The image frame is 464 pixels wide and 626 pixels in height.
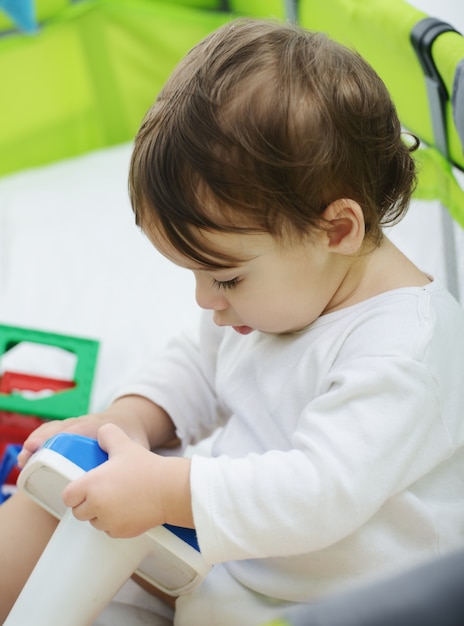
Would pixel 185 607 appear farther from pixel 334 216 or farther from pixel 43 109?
pixel 43 109

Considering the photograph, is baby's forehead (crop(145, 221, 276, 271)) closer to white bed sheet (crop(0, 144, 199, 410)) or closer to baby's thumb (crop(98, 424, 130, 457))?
baby's thumb (crop(98, 424, 130, 457))

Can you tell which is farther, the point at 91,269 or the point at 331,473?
the point at 91,269

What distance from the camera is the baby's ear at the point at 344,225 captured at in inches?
24.4

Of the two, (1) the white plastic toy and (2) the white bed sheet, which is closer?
(1) the white plastic toy

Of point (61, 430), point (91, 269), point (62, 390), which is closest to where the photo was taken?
point (61, 430)

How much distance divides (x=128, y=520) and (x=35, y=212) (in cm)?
90

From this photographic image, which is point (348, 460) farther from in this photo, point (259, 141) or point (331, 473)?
point (259, 141)

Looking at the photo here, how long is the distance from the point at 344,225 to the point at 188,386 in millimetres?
275

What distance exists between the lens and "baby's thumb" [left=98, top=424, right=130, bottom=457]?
0.65 m

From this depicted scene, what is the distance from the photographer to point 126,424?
0.76 meters

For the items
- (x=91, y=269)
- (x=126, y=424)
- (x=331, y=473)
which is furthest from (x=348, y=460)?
(x=91, y=269)

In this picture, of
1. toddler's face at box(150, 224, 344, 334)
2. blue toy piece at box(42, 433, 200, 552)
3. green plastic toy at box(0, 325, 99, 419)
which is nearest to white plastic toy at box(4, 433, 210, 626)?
blue toy piece at box(42, 433, 200, 552)

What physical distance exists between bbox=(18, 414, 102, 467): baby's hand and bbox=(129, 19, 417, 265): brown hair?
0.21 m

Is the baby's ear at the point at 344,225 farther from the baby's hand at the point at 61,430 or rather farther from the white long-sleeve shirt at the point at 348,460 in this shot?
the baby's hand at the point at 61,430
